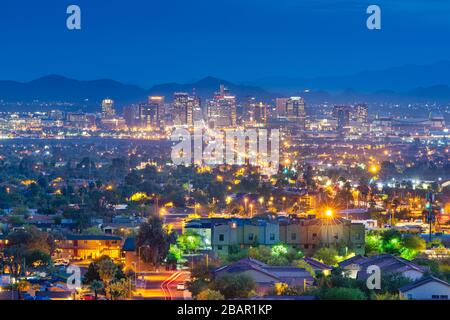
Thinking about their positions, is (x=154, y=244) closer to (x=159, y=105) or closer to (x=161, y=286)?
(x=161, y=286)

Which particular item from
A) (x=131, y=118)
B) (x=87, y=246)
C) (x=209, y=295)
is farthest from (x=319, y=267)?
(x=131, y=118)

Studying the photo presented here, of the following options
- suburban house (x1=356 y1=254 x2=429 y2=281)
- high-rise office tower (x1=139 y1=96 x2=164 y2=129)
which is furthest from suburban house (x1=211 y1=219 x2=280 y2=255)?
high-rise office tower (x1=139 y1=96 x2=164 y2=129)

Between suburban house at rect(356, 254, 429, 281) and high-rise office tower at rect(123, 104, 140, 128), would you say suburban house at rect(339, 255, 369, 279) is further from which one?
high-rise office tower at rect(123, 104, 140, 128)

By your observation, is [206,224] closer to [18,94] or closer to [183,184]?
[183,184]
